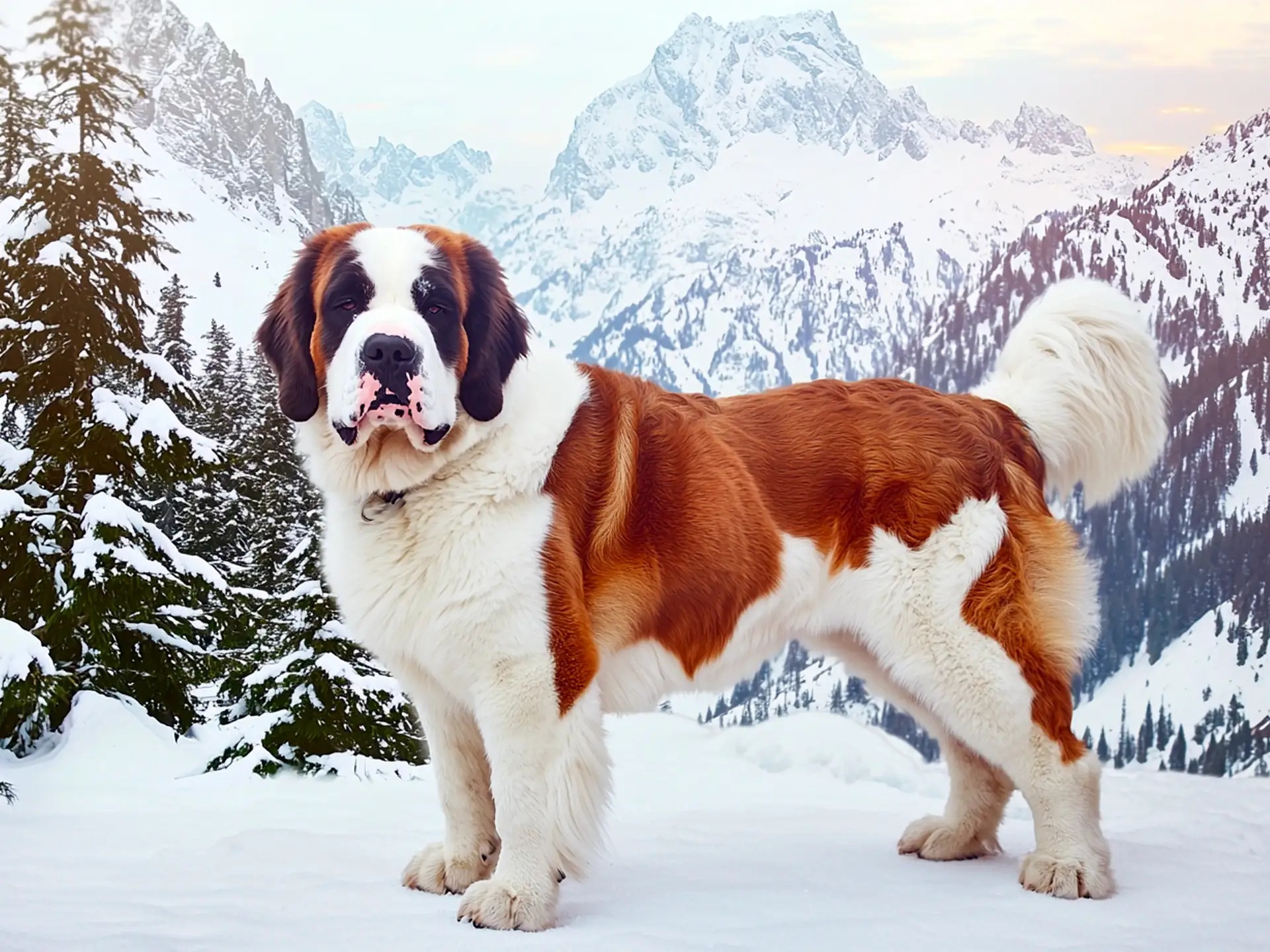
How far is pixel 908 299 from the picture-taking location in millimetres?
10023

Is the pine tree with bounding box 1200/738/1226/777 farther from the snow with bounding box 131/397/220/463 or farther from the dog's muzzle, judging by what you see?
the snow with bounding box 131/397/220/463

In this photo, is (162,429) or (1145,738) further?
(1145,738)

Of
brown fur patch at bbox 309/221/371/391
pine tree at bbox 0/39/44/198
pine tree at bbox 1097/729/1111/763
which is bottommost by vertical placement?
pine tree at bbox 1097/729/1111/763

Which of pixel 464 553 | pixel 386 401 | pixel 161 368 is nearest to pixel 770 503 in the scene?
pixel 464 553

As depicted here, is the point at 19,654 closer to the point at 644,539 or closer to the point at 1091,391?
the point at 644,539

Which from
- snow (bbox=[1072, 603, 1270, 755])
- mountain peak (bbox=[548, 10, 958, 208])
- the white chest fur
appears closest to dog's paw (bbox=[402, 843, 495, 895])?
the white chest fur

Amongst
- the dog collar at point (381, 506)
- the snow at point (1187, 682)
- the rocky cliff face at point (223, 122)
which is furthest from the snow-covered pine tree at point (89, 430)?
the snow at point (1187, 682)

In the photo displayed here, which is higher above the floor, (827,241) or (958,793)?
(827,241)

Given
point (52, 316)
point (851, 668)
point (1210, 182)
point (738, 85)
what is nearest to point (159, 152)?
point (52, 316)

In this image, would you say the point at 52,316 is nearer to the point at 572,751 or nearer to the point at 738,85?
the point at 572,751

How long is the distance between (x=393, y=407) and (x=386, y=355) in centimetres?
14

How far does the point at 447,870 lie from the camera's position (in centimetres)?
327

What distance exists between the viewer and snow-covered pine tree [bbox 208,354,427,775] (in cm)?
600

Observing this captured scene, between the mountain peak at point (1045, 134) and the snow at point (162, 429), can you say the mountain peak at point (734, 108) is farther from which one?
the snow at point (162, 429)
